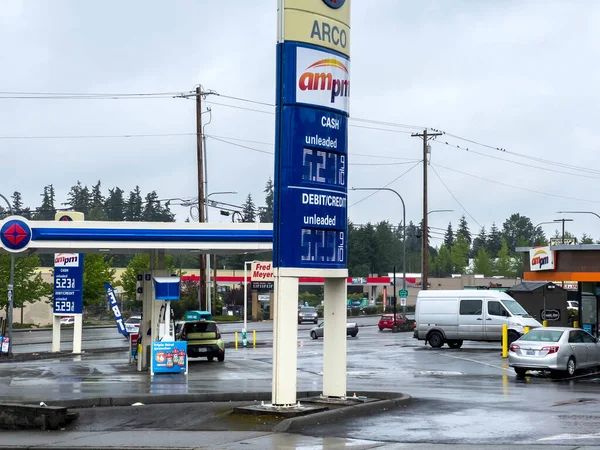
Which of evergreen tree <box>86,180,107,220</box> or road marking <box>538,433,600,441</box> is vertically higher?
evergreen tree <box>86,180,107,220</box>

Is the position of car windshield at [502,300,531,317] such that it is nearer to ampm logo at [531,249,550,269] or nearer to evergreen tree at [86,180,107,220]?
ampm logo at [531,249,550,269]

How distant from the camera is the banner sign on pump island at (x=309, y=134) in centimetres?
1530

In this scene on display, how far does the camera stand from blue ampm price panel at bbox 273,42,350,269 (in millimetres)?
15289

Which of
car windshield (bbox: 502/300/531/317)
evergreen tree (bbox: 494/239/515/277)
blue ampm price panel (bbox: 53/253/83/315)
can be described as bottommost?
car windshield (bbox: 502/300/531/317)

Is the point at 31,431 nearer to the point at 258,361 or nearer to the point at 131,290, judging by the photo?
the point at 258,361

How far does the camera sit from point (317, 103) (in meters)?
15.7

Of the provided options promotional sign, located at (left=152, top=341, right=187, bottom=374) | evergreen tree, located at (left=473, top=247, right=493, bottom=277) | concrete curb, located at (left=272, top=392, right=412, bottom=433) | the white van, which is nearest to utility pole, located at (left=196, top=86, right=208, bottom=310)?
the white van

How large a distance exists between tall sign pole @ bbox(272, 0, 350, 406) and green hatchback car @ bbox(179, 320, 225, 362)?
56.5ft

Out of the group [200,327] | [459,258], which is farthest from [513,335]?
[459,258]

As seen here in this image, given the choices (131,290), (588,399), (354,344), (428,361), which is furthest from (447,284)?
(588,399)

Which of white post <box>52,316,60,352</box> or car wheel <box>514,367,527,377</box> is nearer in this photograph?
car wheel <box>514,367,527,377</box>

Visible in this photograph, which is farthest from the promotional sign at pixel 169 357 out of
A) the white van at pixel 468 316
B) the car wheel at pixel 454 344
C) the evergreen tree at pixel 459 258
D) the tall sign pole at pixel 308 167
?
the evergreen tree at pixel 459 258

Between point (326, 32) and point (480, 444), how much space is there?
735 cm

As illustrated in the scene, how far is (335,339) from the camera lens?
1634 cm
